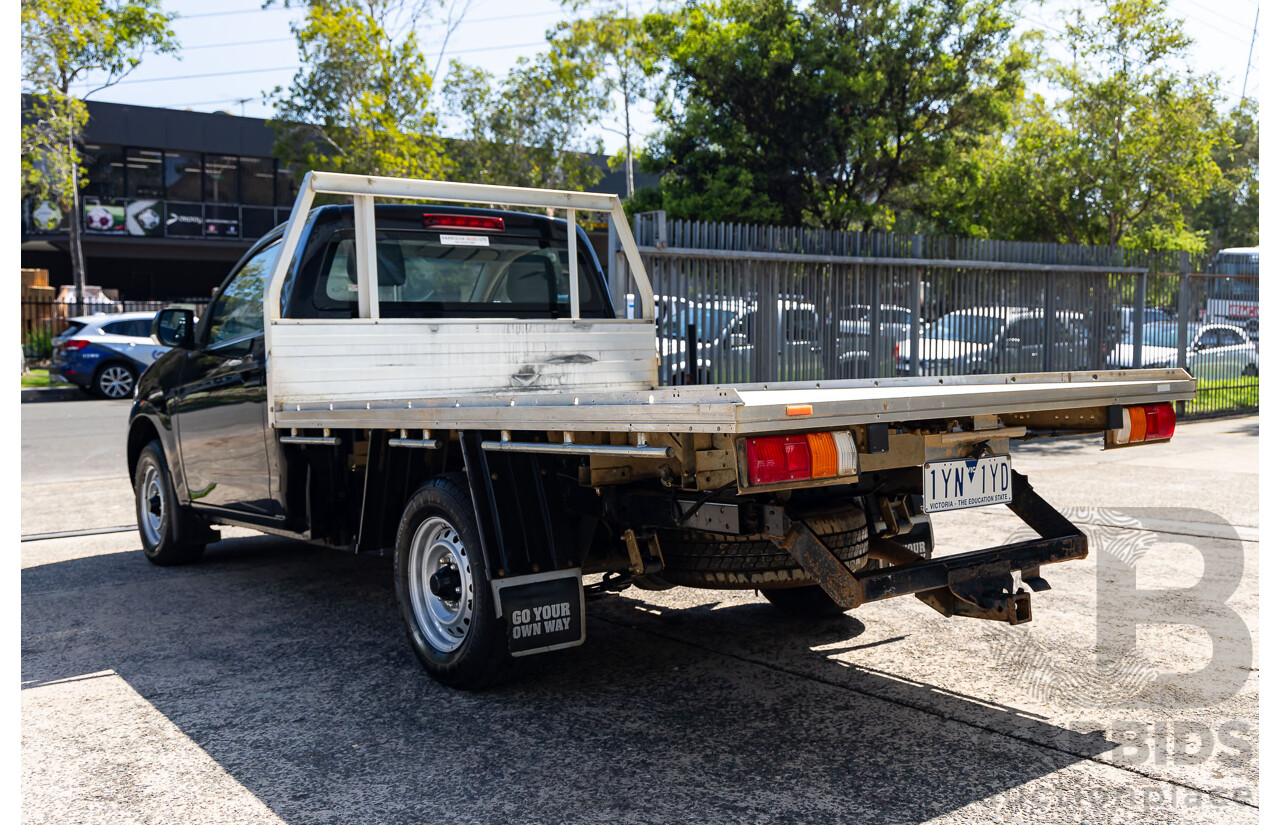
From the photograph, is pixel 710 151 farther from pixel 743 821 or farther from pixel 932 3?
pixel 743 821

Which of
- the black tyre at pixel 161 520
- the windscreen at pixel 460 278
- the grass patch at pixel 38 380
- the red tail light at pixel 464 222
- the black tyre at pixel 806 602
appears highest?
the red tail light at pixel 464 222

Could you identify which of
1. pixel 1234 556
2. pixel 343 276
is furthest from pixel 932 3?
pixel 343 276

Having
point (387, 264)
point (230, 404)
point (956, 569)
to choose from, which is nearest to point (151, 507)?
point (230, 404)

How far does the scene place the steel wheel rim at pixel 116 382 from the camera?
20.2 m

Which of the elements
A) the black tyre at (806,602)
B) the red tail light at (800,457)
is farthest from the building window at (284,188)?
the red tail light at (800,457)

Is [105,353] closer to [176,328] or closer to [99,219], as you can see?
[99,219]

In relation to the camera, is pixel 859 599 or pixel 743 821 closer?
pixel 743 821

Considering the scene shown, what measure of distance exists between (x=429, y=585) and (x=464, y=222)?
229 centimetres

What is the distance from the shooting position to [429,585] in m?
4.62

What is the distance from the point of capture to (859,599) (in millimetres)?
3686

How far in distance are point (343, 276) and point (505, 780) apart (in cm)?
314

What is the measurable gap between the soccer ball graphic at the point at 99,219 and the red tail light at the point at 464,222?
30.8m

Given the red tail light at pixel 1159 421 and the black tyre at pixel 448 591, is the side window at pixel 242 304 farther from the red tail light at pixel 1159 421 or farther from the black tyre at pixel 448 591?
the red tail light at pixel 1159 421

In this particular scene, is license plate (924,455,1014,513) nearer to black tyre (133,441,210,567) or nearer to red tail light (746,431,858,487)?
red tail light (746,431,858,487)
